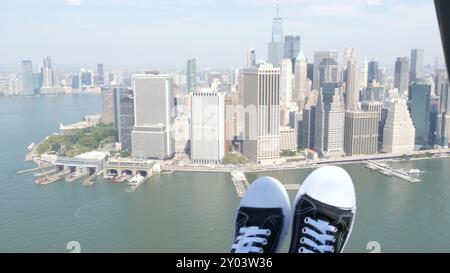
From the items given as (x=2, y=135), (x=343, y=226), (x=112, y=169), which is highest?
(x=343, y=226)

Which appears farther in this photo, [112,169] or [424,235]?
[112,169]

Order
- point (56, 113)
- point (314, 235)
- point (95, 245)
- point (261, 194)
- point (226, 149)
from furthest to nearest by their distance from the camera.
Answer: point (56, 113)
point (226, 149)
point (95, 245)
point (261, 194)
point (314, 235)

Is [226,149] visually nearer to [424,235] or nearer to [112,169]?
[112,169]

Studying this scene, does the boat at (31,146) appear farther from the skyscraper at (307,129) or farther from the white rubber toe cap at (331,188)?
the white rubber toe cap at (331,188)

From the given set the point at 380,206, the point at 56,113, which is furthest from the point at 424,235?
the point at 56,113

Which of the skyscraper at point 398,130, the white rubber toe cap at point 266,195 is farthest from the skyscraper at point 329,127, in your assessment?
the white rubber toe cap at point 266,195

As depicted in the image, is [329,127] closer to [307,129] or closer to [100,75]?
[307,129]
